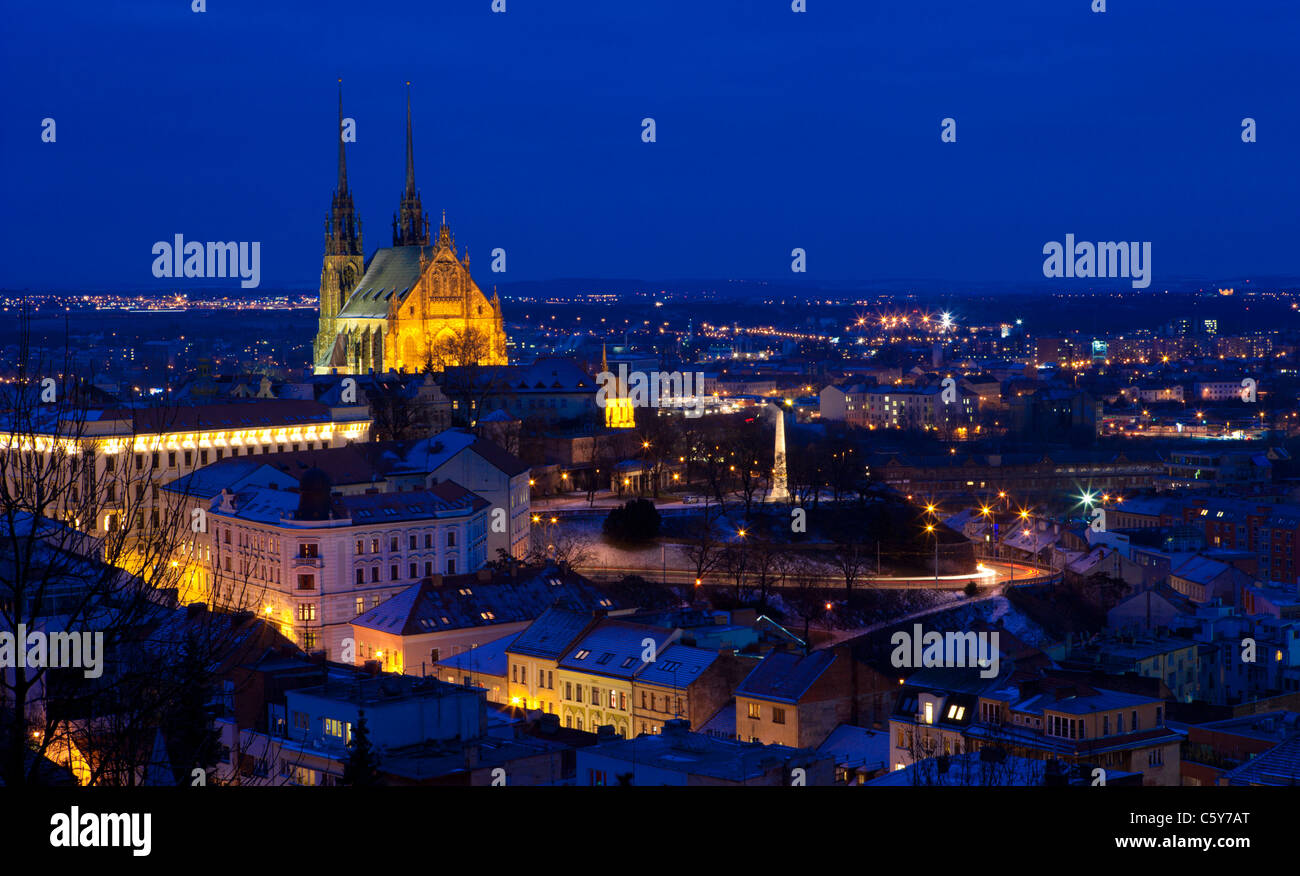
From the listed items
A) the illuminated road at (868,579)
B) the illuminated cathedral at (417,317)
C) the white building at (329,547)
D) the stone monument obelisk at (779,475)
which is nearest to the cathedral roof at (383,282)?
the illuminated cathedral at (417,317)

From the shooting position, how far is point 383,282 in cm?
8419

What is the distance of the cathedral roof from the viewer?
82375mm

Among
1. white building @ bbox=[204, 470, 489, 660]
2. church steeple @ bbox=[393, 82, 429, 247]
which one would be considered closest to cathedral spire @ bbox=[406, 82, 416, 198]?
church steeple @ bbox=[393, 82, 429, 247]

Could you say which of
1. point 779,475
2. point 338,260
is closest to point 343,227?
point 338,260

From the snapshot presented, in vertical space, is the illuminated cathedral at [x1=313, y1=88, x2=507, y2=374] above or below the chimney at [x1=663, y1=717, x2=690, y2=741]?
above

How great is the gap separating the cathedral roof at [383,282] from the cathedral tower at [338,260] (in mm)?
2669

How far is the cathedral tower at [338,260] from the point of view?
295ft

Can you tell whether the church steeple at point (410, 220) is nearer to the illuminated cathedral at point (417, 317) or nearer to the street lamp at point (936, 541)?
the illuminated cathedral at point (417, 317)

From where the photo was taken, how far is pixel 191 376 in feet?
250

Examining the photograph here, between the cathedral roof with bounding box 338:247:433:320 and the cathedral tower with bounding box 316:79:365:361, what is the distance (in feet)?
8.76

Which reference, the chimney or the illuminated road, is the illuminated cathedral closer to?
the illuminated road

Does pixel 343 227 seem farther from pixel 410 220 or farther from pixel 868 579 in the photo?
pixel 868 579
